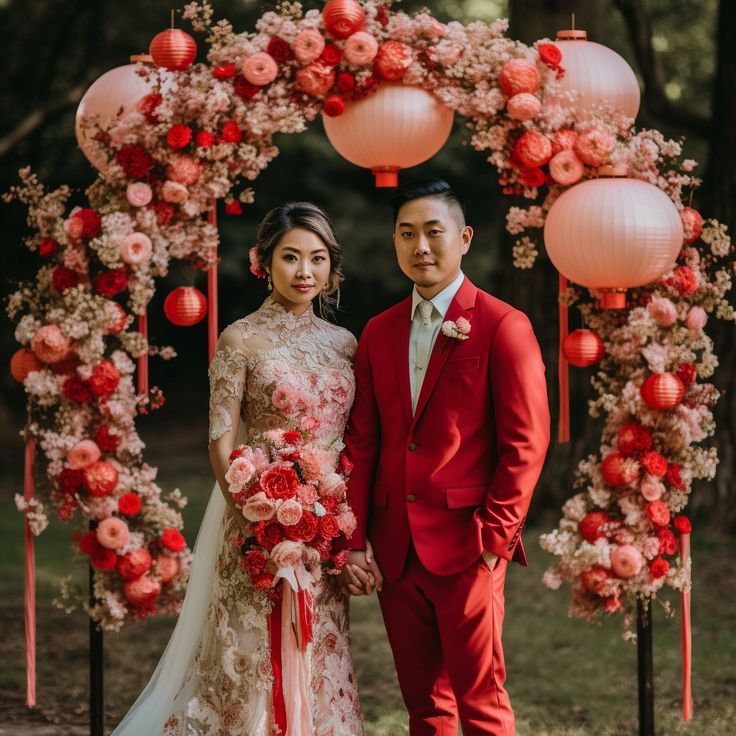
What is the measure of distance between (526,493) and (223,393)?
1.17 metres

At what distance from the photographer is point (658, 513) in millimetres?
4656

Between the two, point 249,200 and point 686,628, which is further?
point 686,628

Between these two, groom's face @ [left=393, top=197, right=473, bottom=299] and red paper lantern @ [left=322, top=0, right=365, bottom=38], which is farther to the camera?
red paper lantern @ [left=322, top=0, right=365, bottom=38]

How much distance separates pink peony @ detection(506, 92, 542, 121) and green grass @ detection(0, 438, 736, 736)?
2900 mm

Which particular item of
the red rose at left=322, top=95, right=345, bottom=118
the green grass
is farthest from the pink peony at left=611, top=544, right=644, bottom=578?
the red rose at left=322, top=95, right=345, bottom=118

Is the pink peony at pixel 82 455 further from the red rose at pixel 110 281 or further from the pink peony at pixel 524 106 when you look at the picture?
the pink peony at pixel 524 106

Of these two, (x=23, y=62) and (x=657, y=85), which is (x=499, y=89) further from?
(x=23, y=62)

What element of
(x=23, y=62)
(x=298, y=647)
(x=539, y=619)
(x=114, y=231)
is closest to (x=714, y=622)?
(x=539, y=619)

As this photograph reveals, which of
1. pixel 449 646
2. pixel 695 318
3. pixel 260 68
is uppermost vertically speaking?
pixel 260 68

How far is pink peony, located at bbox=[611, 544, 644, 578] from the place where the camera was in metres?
4.59

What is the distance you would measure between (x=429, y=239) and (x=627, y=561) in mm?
1735

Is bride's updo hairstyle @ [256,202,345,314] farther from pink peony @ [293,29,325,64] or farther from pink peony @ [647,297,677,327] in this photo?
pink peony @ [647,297,677,327]

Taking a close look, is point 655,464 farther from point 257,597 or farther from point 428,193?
point 257,597

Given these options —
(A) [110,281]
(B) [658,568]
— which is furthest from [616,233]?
(A) [110,281]
